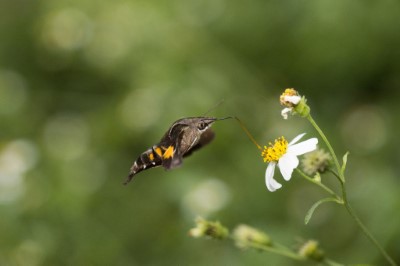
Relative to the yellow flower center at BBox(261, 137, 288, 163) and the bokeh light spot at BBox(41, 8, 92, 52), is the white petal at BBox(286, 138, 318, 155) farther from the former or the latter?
the bokeh light spot at BBox(41, 8, 92, 52)

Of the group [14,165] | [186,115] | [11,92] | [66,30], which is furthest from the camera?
[66,30]

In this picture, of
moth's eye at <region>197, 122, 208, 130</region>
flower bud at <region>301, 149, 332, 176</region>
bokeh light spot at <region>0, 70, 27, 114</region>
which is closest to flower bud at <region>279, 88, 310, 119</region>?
flower bud at <region>301, 149, 332, 176</region>

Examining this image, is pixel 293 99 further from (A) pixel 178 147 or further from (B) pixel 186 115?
(B) pixel 186 115

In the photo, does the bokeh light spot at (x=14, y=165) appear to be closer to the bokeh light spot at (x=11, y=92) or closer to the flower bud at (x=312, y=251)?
the bokeh light spot at (x=11, y=92)

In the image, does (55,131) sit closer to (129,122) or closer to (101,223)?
(129,122)

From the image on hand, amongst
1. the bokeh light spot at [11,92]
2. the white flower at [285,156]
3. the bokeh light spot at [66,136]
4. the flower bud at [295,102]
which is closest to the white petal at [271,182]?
the white flower at [285,156]

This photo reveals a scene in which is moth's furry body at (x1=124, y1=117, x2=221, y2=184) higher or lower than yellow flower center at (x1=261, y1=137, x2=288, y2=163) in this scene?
lower

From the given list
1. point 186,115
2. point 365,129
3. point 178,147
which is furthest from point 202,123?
point 365,129

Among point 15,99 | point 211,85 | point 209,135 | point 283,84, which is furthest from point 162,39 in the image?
point 209,135
